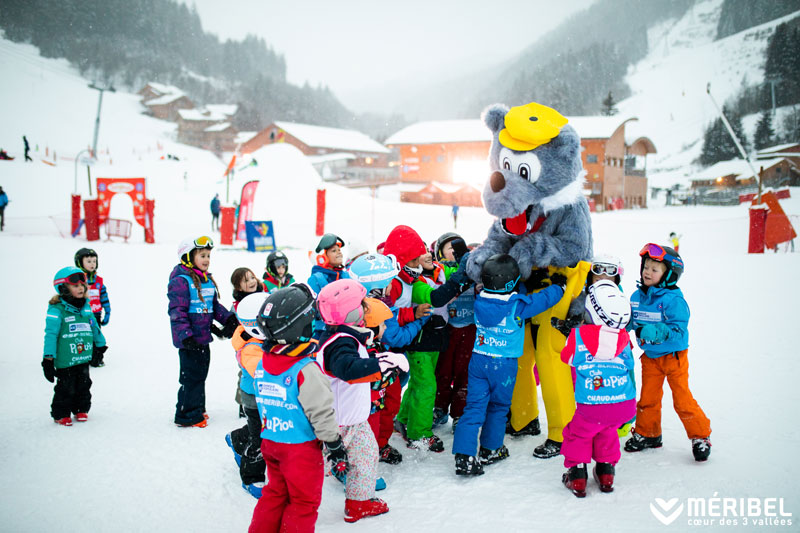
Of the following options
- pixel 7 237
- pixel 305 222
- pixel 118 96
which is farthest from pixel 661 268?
pixel 118 96

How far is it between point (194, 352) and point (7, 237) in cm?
1385

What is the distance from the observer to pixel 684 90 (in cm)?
8431

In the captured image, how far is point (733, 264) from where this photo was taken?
35.9 ft

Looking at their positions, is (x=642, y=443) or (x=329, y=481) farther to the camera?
(x=642, y=443)

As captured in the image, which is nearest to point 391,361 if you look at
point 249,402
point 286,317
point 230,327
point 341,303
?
point 341,303

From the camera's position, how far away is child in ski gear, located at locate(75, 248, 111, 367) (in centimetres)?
558

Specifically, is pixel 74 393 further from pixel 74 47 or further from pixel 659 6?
pixel 659 6

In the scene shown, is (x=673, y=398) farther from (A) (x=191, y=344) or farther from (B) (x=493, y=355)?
(A) (x=191, y=344)

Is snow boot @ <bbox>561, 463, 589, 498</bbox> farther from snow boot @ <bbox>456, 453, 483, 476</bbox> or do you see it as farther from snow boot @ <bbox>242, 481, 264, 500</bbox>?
snow boot @ <bbox>242, 481, 264, 500</bbox>

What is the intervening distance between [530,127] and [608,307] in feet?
5.10

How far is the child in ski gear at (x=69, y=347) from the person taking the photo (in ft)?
13.6

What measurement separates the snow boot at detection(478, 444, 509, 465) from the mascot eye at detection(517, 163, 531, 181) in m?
2.13
